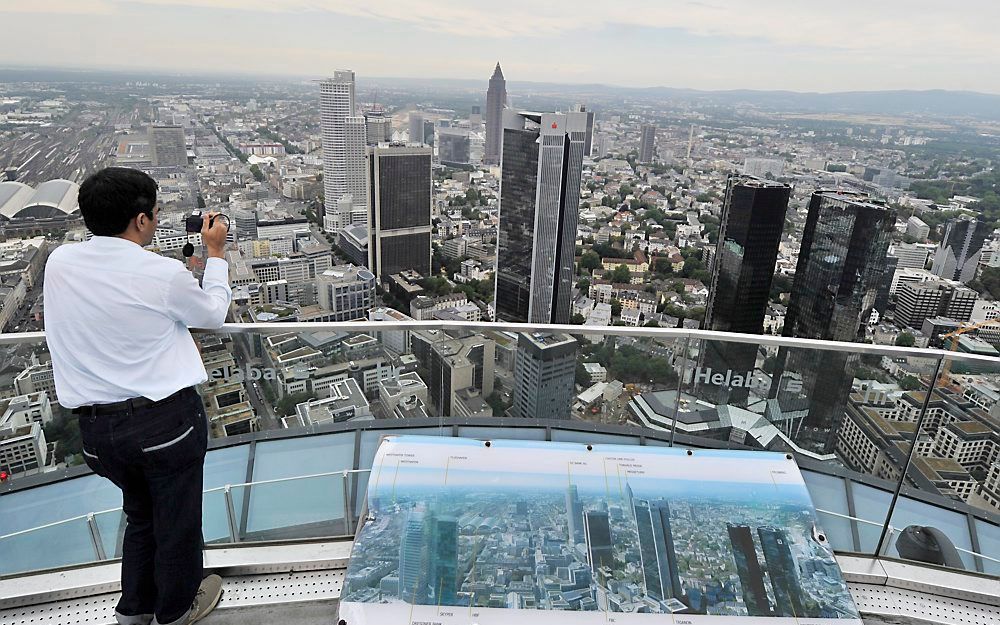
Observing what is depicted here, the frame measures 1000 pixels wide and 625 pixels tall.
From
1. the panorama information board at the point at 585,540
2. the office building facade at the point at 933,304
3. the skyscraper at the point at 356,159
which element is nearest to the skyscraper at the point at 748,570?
the panorama information board at the point at 585,540

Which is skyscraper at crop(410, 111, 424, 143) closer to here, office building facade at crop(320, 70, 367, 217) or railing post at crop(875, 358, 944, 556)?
office building facade at crop(320, 70, 367, 217)

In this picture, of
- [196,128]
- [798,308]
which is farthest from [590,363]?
[196,128]

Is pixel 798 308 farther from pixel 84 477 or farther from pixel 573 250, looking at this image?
pixel 84 477

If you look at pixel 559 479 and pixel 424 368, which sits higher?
pixel 424 368

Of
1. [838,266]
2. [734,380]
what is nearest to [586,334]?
[734,380]

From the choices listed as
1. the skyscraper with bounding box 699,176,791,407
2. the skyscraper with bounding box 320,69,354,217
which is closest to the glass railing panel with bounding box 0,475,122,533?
the skyscraper with bounding box 699,176,791,407

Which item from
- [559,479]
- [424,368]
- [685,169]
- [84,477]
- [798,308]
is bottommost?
[798,308]
